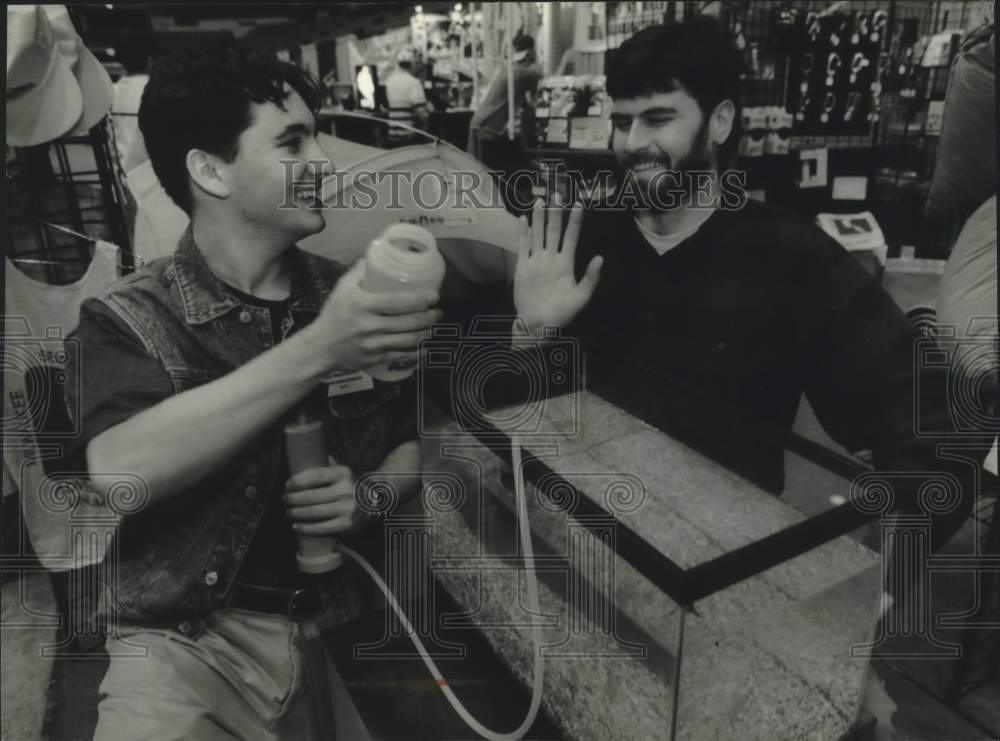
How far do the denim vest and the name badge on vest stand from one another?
1 cm

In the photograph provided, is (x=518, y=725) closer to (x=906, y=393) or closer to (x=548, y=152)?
(x=906, y=393)

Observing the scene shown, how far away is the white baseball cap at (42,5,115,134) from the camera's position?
2.86 ft

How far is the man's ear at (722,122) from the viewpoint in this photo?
3.17 ft

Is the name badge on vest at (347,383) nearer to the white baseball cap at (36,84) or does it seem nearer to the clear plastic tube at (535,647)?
the clear plastic tube at (535,647)

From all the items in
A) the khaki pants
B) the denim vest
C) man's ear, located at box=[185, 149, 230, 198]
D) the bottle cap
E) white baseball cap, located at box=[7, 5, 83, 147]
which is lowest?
the khaki pants

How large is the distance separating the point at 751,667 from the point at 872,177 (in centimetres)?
175

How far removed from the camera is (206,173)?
2.41ft

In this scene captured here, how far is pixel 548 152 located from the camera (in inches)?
45.2

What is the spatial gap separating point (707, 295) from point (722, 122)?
26 centimetres

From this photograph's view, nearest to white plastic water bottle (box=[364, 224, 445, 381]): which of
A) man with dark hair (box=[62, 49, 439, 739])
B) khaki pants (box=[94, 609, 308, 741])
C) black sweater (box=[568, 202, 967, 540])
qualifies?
man with dark hair (box=[62, 49, 439, 739])

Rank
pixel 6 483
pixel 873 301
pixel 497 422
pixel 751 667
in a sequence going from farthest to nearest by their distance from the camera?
pixel 6 483, pixel 873 301, pixel 497 422, pixel 751 667

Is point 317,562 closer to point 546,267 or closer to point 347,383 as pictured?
point 347,383

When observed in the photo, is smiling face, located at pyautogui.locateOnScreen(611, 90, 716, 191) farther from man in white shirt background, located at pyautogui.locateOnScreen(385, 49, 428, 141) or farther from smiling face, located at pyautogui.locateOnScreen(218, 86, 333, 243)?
man in white shirt background, located at pyautogui.locateOnScreen(385, 49, 428, 141)

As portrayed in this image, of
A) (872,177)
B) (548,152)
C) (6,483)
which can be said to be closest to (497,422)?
(548,152)
